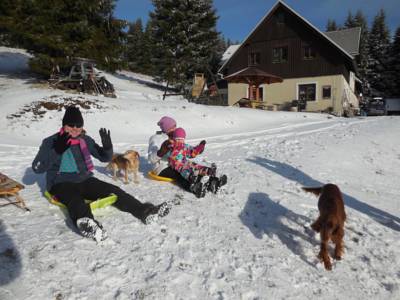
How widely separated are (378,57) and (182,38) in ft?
123

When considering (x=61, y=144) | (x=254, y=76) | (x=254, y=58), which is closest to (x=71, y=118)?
(x=61, y=144)

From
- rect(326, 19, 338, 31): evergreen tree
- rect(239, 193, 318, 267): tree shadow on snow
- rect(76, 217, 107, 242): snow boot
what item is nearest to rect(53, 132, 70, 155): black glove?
rect(76, 217, 107, 242): snow boot

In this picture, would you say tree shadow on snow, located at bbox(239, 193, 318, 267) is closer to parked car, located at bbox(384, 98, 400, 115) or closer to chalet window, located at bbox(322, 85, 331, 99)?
chalet window, located at bbox(322, 85, 331, 99)

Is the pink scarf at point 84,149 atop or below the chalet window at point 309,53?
below

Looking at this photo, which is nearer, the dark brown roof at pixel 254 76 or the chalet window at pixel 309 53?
the dark brown roof at pixel 254 76

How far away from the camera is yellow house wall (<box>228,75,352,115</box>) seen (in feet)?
85.4

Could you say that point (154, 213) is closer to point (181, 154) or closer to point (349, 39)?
point (181, 154)

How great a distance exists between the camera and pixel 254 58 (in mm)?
29891

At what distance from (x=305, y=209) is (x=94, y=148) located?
3336mm

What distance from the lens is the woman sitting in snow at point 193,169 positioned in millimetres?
5038

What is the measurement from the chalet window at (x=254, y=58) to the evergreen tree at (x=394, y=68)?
29386mm

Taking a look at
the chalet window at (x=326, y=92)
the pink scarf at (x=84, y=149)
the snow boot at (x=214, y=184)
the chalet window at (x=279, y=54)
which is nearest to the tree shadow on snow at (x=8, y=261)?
the pink scarf at (x=84, y=149)

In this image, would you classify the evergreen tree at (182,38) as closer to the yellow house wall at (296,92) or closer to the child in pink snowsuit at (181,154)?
the yellow house wall at (296,92)

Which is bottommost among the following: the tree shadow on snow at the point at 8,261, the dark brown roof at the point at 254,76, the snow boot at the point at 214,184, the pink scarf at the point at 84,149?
the tree shadow on snow at the point at 8,261
